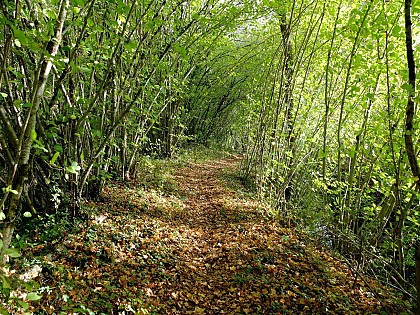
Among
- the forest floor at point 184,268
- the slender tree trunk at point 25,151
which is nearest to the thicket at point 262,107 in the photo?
the slender tree trunk at point 25,151

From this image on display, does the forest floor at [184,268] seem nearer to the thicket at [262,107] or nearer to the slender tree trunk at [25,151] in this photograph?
the thicket at [262,107]

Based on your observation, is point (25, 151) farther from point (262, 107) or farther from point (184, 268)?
point (262, 107)

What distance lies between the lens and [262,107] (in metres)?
8.88

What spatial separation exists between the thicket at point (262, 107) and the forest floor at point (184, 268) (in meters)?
0.51

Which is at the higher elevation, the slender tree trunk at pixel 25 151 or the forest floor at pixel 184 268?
the slender tree trunk at pixel 25 151

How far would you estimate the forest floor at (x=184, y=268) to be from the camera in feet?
11.4

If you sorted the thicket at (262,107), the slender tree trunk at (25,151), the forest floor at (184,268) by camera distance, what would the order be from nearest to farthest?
the slender tree trunk at (25,151) → the thicket at (262,107) → the forest floor at (184,268)

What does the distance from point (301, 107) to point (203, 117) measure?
1240 cm

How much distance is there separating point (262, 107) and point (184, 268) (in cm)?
571

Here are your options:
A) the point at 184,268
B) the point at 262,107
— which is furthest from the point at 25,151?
the point at 262,107

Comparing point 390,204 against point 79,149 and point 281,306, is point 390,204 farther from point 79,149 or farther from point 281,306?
point 79,149

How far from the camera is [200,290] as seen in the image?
417cm

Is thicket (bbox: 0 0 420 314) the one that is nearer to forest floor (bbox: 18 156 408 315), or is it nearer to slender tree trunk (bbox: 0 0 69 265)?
slender tree trunk (bbox: 0 0 69 265)

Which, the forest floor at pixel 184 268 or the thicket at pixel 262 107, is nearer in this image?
the thicket at pixel 262 107
